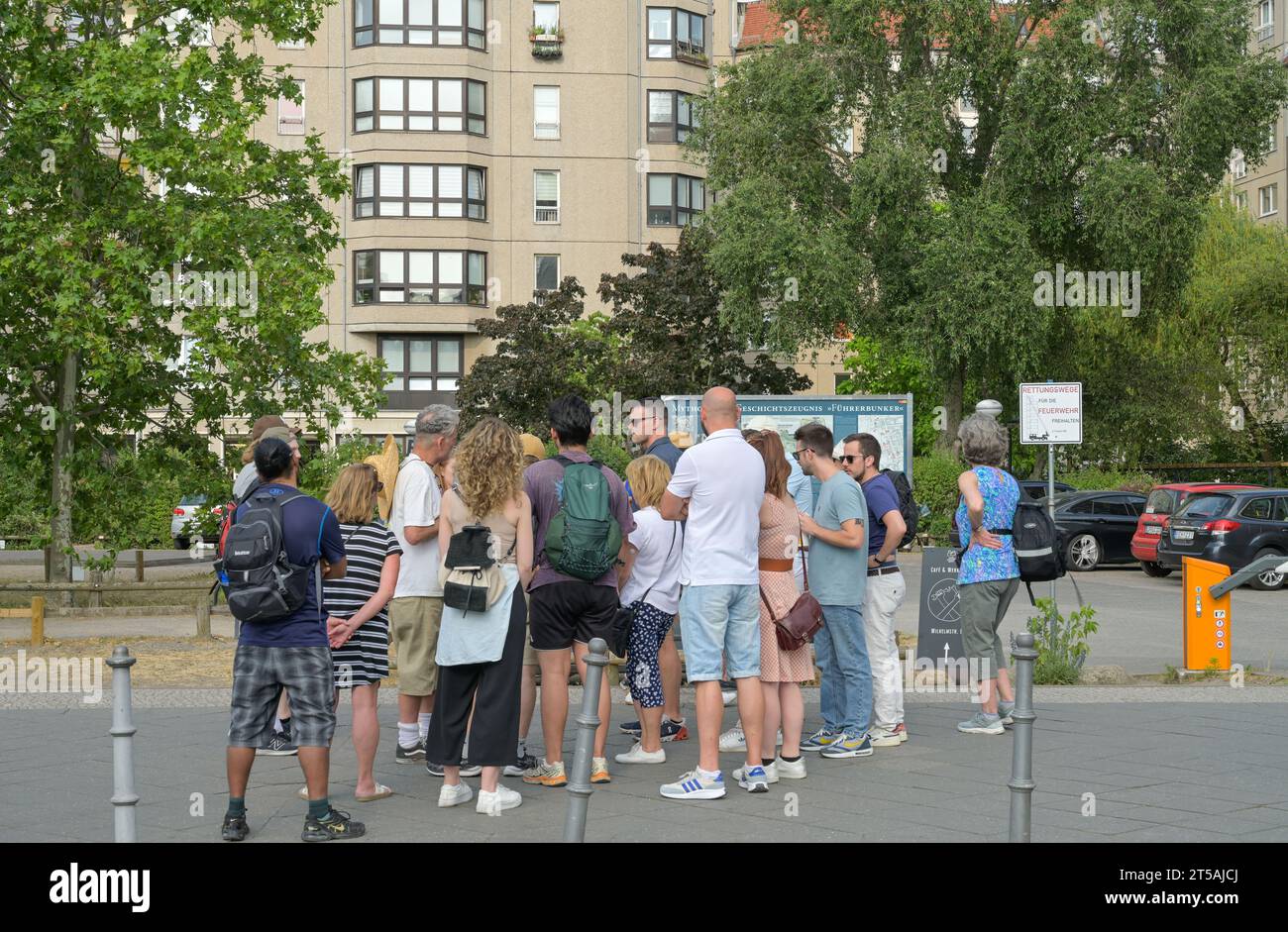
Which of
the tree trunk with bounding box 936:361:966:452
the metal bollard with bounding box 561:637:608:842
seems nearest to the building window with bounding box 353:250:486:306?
the tree trunk with bounding box 936:361:966:452

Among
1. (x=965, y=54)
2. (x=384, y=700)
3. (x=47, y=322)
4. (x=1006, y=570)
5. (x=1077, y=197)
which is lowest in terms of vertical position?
(x=384, y=700)

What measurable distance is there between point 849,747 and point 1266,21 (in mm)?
63879

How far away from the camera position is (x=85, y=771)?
28.4 ft

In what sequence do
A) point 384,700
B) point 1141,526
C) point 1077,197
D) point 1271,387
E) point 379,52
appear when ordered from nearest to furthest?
point 384,700 → point 1141,526 → point 1077,197 → point 1271,387 → point 379,52

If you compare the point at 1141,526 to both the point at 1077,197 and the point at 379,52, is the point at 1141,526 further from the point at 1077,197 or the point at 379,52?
the point at 379,52

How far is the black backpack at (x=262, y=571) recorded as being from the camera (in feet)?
22.2

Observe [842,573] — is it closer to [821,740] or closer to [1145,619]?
[821,740]

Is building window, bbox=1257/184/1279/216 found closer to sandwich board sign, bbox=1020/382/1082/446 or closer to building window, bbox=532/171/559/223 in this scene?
building window, bbox=532/171/559/223

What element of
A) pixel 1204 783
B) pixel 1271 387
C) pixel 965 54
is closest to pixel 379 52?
pixel 965 54

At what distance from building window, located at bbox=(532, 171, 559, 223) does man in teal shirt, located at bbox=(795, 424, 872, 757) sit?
147 feet

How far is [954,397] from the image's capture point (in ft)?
122

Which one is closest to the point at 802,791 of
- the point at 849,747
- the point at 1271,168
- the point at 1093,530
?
the point at 849,747

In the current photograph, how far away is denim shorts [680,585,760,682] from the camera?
25.8 ft
